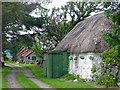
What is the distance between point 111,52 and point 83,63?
2.97 meters

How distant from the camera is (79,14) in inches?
1009

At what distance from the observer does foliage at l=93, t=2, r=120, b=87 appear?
7230mm

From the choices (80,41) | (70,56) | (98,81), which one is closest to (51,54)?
(70,56)

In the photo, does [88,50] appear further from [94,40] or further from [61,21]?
[61,21]

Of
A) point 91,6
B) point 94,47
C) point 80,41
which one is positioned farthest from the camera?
point 91,6

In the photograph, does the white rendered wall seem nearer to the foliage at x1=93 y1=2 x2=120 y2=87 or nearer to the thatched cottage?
the thatched cottage

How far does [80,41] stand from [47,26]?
12.9 m

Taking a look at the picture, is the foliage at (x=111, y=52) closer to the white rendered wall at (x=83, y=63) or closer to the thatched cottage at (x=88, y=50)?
the white rendered wall at (x=83, y=63)

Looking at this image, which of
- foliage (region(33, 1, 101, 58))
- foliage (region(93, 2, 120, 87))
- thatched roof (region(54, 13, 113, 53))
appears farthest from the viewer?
foliage (region(33, 1, 101, 58))

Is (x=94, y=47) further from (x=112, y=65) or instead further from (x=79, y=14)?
(x=79, y=14)

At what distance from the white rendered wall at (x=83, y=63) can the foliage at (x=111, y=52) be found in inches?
26.8

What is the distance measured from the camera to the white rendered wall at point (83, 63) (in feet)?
39.0

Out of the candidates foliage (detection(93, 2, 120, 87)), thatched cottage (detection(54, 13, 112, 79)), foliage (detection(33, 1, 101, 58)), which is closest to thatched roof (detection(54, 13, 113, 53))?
thatched cottage (detection(54, 13, 112, 79))

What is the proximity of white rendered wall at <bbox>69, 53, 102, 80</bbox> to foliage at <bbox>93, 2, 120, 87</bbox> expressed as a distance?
68cm
